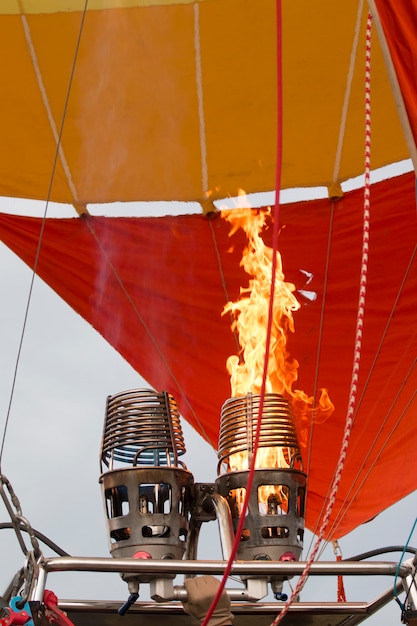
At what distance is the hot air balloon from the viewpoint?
6559mm

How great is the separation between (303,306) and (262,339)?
2.29 metres

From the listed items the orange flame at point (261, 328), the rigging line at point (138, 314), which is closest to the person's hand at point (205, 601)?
the orange flame at point (261, 328)

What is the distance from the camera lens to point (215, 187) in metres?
6.95

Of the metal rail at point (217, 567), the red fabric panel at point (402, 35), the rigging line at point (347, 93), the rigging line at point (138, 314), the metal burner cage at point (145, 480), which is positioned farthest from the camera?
the rigging line at point (138, 314)

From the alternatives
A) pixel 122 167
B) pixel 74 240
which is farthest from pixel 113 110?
pixel 74 240

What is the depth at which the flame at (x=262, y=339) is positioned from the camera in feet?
13.9

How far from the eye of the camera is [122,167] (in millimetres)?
6883

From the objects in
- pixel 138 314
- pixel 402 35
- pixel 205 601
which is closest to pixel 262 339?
pixel 402 35

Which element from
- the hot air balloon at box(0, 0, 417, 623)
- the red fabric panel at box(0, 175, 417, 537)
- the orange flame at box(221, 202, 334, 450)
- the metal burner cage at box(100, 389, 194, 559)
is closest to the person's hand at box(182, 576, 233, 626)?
the metal burner cage at box(100, 389, 194, 559)

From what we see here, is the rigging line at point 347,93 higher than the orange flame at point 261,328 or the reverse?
higher

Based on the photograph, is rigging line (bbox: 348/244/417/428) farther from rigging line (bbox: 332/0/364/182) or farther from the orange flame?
rigging line (bbox: 332/0/364/182)

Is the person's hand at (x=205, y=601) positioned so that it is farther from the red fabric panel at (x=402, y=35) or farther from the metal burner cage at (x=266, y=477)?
the red fabric panel at (x=402, y=35)

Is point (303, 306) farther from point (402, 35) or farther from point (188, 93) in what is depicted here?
point (402, 35)

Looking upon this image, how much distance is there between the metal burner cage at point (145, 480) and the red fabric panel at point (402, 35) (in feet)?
3.97
